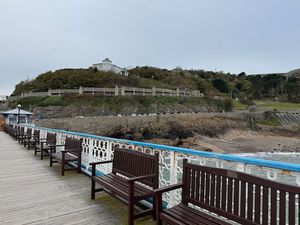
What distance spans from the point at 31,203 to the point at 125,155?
1709 mm

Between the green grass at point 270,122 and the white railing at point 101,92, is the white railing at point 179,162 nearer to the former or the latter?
the white railing at point 101,92

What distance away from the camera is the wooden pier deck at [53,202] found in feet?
9.77

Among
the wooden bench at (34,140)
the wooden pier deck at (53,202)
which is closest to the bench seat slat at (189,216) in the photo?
the wooden pier deck at (53,202)

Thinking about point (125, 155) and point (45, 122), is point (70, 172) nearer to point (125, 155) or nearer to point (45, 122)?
point (125, 155)

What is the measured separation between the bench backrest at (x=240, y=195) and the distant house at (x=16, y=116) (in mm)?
21171

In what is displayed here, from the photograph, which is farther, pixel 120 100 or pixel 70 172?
pixel 120 100

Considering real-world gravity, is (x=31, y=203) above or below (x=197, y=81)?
below

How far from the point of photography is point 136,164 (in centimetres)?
325

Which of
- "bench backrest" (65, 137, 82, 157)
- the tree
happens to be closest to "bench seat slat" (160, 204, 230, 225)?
"bench backrest" (65, 137, 82, 157)

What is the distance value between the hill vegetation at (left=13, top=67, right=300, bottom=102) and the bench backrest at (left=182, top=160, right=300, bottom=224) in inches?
1708

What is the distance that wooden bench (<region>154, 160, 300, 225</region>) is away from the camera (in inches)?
64.4

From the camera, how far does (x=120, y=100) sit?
119ft

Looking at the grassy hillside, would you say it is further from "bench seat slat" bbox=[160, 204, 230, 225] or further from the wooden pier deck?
"bench seat slat" bbox=[160, 204, 230, 225]

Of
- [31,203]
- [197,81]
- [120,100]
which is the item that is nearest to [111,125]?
[120,100]
